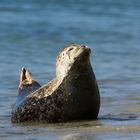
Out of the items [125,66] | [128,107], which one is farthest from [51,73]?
[128,107]

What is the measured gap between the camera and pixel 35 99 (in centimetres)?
761

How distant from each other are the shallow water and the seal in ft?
0.53

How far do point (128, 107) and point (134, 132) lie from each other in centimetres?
186

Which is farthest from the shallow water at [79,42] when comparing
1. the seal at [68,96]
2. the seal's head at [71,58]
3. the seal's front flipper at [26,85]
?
the seal's head at [71,58]

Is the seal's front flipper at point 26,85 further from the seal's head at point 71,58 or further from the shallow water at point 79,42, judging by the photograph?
the seal's head at point 71,58

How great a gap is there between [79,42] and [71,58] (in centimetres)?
895

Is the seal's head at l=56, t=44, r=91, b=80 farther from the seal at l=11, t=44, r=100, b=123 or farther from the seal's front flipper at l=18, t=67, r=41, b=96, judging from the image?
the seal's front flipper at l=18, t=67, r=41, b=96

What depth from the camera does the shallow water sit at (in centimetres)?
697

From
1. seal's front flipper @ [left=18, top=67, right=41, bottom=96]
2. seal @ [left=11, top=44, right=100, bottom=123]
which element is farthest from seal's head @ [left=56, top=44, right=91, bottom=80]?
seal's front flipper @ [left=18, top=67, right=41, bottom=96]

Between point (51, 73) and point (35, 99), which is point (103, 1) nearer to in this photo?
point (51, 73)

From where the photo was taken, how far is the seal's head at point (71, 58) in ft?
24.2

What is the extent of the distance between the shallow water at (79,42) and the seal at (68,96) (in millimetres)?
162

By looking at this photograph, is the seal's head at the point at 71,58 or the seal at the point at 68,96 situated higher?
the seal's head at the point at 71,58

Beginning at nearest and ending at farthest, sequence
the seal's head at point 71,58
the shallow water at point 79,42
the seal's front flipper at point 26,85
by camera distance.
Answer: the shallow water at point 79,42
the seal's head at point 71,58
the seal's front flipper at point 26,85
